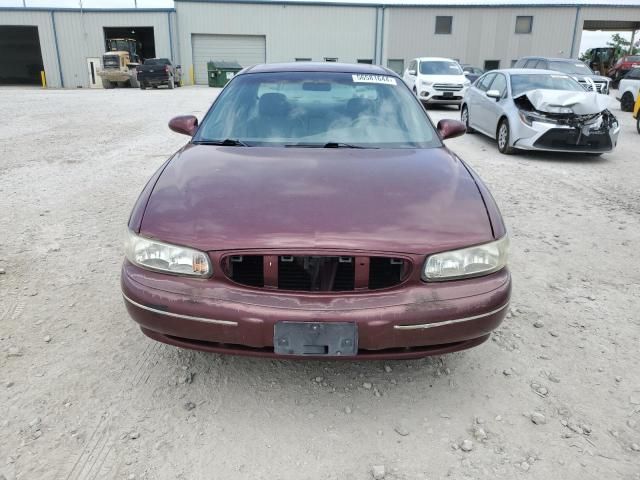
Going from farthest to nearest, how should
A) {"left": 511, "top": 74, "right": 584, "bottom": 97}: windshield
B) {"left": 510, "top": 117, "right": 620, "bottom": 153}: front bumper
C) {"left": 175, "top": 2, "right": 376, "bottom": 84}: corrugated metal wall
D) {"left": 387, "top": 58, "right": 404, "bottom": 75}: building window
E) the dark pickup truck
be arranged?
{"left": 387, "top": 58, "right": 404, "bottom": 75}: building window, {"left": 175, "top": 2, "right": 376, "bottom": 84}: corrugated metal wall, the dark pickup truck, {"left": 511, "top": 74, "right": 584, "bottom": 97}: windshield, {"left": 510, "top": 117, "right": 620, "bottom": 153}: front bumper

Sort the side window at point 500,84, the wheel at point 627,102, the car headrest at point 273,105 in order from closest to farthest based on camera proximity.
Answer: the car headrest at point 273,105
the side window at point 500,84
the wheel at point 627,102

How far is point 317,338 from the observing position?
2.12 metres

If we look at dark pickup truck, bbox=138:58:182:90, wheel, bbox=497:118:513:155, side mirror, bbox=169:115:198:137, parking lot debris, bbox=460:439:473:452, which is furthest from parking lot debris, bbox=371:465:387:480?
dark pickup truck, bbox=138:58:182:90

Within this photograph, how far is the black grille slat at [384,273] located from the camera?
2.21m

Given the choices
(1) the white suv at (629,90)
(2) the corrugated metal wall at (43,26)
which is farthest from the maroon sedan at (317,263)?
(2) the corrugated metal wall at (43,26)

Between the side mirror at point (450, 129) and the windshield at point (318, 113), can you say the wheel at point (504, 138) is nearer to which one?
the side mirror at point (450, 129)

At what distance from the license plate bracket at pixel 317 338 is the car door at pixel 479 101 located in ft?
28.7

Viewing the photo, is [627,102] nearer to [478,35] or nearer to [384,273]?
[384,273]

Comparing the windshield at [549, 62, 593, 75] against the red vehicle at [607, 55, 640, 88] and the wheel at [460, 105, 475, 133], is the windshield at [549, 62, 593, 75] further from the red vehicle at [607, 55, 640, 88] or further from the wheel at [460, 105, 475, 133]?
the red vehicle at [607, 55, 640, 88]

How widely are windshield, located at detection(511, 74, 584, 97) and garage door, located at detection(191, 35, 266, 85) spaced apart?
2885 cm

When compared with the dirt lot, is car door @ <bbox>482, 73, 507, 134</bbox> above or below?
above

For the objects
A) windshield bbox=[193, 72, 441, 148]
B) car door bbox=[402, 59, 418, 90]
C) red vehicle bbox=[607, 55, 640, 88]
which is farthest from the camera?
red vehicle bbox=[607, 55, 640, 88]

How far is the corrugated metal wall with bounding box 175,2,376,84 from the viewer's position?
34812mm

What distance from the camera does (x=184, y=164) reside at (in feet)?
9.56
